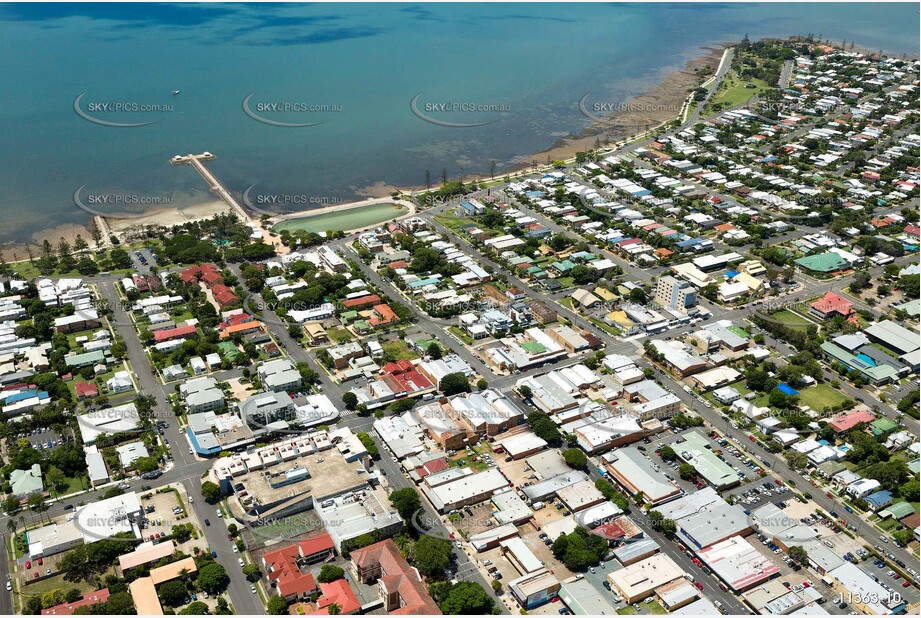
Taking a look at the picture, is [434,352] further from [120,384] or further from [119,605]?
[119,605]

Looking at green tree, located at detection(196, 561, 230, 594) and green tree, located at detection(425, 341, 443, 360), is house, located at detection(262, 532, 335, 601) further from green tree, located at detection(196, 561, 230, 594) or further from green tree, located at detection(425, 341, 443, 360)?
green tree, located at detection(425, 341, 443, 360)

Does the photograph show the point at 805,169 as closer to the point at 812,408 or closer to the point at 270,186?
the point at 812,408

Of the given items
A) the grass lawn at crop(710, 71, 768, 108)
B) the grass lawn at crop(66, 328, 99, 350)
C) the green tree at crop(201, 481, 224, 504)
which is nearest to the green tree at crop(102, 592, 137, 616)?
the green tree at crop(201, 481, 224, 504)

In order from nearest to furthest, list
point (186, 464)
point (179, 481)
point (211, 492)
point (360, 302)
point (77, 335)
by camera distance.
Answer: point (211, 492)
point (179, 481)
point (186, 464)
point (77, 335)
point (360, 302)

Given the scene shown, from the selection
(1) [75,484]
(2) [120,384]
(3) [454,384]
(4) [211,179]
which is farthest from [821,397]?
(4) [211,179]

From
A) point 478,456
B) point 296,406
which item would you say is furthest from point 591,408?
point 296,406

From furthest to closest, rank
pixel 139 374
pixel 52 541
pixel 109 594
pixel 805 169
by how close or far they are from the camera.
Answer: pixel 805 169 < pixel 139 374 < pixel 52 541 < pixel 109 594
